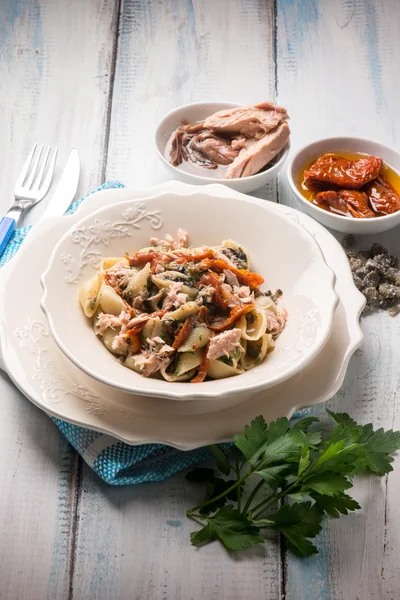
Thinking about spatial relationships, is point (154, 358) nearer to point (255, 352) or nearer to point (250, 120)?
point (255, 352)

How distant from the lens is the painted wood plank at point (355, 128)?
9.86ft

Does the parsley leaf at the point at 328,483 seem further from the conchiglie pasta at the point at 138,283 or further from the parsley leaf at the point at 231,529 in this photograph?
the conchiglie pasta at the point at 138,283

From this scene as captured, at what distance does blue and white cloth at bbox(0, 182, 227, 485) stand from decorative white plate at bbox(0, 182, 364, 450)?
0.22 meters

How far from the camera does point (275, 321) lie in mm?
3299

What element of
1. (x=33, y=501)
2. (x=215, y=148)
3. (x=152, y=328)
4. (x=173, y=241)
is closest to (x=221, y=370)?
(x=152, y=328)

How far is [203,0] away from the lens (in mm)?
5816

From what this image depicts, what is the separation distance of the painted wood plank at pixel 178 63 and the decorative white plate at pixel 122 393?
171 cm

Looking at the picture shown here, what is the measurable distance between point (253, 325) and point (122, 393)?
0.68m

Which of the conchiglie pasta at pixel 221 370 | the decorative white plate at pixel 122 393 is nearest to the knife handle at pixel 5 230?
the decorative white plate at pixel 122 393

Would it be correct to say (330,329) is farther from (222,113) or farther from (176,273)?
(222,113)

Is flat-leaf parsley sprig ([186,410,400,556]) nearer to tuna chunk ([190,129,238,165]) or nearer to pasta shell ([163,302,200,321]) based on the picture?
pasta shell ([163,302,200,321])

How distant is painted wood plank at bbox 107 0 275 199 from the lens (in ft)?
16.3

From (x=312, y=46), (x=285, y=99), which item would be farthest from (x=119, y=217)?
(x=312, y=46)

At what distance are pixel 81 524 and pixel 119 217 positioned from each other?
150cm
